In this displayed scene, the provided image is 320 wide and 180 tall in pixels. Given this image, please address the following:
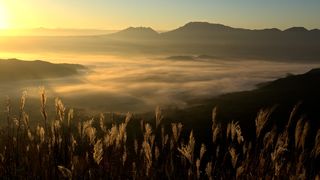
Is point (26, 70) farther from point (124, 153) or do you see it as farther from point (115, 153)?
point (124, 153)

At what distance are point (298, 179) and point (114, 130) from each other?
228 cm

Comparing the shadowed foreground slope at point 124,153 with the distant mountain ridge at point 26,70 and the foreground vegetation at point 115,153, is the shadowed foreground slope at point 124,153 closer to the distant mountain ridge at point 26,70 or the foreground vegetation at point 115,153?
the foreground vegetation at point 115,153

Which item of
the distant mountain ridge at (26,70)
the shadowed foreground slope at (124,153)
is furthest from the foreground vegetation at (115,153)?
the distant mountain ridge at (26,70)

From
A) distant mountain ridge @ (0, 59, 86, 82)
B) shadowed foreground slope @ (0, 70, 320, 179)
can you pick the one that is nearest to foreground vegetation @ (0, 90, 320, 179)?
shadowed foreground slope @ (0, 70, 320, 179)

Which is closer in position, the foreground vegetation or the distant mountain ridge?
the foreground vegetation

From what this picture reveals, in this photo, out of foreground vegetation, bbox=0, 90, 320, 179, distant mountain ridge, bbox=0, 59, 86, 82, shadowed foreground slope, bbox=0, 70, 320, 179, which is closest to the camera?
shadowed foreground slope, bbox=0, 70, 320, 179

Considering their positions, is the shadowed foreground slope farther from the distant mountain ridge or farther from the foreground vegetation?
the distant mountain ridge

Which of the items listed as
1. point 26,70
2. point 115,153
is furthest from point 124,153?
point 26,70

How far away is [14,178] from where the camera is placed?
19.5 ft

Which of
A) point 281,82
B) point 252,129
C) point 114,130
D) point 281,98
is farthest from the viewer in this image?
point 281,82

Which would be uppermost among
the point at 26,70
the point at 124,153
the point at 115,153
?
the point at 124,153

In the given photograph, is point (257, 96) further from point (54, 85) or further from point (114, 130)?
point (54, 85)

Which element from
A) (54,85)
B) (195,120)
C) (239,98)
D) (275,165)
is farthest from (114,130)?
(54,85)

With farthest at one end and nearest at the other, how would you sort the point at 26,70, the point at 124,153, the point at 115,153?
1. the point at 26,70
2. the point at 115,153
3. the point at 124,153
